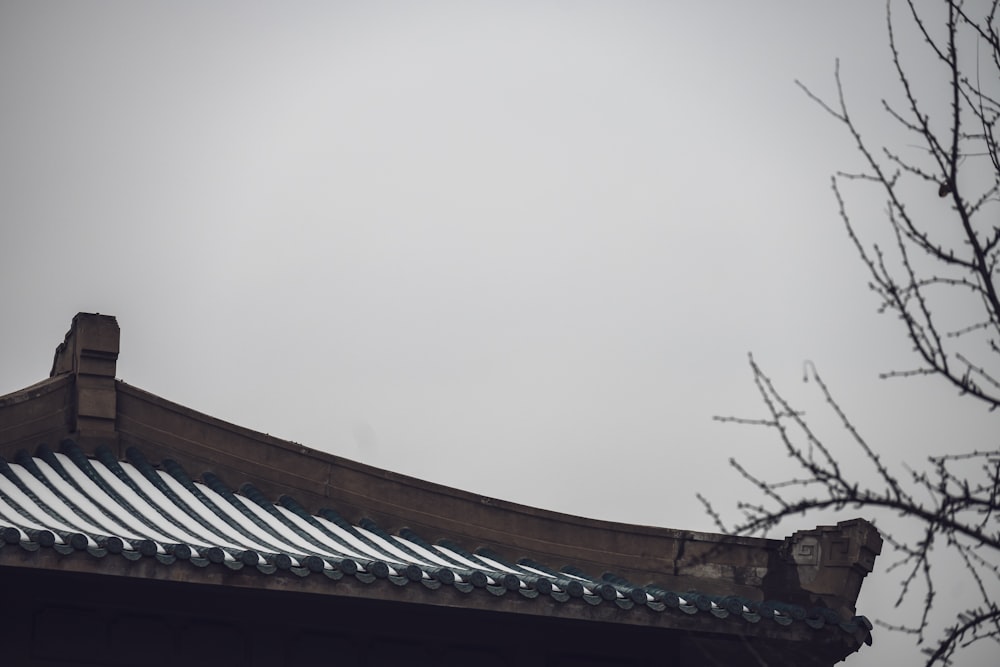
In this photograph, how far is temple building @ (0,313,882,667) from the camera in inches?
416

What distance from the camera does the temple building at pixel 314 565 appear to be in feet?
34.7

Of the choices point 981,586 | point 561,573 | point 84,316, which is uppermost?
point 84,316

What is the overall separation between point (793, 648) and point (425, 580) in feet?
10.6

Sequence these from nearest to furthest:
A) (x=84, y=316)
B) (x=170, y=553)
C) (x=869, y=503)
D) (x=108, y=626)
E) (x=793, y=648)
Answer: (x=869, y=503) → (x=170, y=553) → (x=108, y=626) → (x=793, y=648) → (x=84, y=316)

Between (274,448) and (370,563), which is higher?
(274,448)

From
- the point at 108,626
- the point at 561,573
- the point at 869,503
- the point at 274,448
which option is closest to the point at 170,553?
the point at 108,626

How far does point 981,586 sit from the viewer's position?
6.81m

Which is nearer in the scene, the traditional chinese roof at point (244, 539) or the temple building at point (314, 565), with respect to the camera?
the traditional chinese roof at point (244, 539)

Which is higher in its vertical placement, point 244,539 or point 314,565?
point 244,539

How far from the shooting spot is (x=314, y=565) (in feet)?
33.9

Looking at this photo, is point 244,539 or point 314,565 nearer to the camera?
point 314,565

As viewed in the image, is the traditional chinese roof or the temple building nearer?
the traditional chinese roof

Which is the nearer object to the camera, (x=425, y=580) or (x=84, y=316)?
(x=425, y=580)

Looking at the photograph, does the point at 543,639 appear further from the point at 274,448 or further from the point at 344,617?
the point at 274,448
